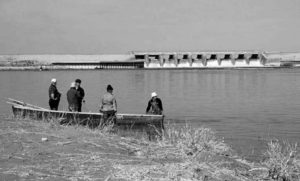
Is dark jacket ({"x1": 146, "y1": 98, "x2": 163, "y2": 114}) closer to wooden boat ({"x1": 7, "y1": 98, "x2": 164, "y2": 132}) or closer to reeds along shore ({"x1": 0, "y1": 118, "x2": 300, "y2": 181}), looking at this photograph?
wooden boat ({"x1": 7, "y1": 98, "x2": 164, "y2": 132})

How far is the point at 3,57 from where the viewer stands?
186 metres

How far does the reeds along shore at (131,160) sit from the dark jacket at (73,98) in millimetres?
4580

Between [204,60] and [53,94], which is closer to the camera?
[53,94]

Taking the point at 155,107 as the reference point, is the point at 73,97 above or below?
above

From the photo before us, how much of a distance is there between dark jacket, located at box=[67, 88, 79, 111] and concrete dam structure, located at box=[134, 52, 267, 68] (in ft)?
409

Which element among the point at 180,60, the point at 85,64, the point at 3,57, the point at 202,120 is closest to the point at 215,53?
the point at 180,60

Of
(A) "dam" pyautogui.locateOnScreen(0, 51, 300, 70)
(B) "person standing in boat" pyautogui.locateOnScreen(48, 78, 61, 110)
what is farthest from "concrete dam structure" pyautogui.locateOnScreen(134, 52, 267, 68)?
(B) "person standing in boat" pyautogui.locateOnScreen(48, 78, 61, 110)

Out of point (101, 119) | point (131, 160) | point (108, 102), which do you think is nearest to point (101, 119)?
point (101, 119)

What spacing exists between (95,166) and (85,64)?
150 m

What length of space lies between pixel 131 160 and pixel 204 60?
135m

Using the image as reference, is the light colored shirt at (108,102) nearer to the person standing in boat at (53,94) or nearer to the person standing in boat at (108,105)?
the person standing in boat at (108,105)

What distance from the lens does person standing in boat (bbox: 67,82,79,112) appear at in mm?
17484

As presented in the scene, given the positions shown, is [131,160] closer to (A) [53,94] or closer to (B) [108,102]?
(B) [108,102]

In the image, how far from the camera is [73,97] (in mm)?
17734
